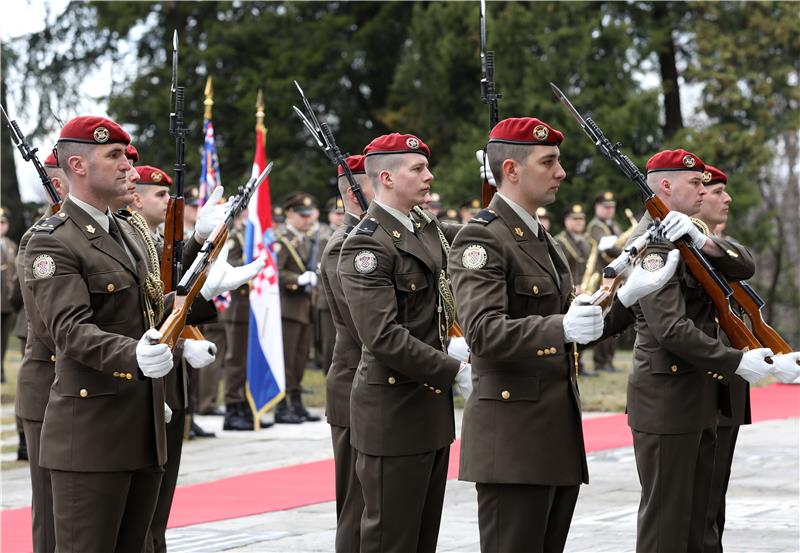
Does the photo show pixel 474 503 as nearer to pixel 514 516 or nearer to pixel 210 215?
pixel 210 215

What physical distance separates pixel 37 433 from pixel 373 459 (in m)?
2.03

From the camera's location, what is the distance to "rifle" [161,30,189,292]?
5637mm

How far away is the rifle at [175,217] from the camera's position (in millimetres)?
5637

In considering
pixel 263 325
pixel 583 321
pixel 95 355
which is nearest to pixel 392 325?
pixel 583 321

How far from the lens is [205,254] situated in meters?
5.09

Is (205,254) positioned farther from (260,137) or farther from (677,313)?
(260,137)

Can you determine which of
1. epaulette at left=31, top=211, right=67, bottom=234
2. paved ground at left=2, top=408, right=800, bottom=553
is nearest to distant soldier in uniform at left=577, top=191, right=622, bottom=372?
paved ground at left=2, top=408, right=800, bottom=553

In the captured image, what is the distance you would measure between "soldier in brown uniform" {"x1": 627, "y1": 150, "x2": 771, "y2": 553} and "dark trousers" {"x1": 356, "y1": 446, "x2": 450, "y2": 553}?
1.08m

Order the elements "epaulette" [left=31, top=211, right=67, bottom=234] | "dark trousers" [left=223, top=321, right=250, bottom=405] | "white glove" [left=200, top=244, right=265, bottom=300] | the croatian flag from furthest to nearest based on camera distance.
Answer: "dark trousers" [left=223, top=321, right=250, bottom=405] → the croatian flag → "white glove" [left=200, top=244, right=265, bottom=300] → "epaulette" [left=31, top=211, right=67, bottom=234]

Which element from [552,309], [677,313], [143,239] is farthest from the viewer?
[677,313]

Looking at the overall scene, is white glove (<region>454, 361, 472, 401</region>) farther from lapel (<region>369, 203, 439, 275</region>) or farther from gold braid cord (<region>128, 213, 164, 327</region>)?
gold braid cord (<region>128, 213, 164, 327</region>)

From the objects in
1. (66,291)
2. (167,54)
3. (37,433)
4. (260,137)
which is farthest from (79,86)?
(66,291)

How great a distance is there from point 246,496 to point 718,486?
12.4ft

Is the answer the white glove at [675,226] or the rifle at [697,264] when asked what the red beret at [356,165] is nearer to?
the rifle at [697,264]
